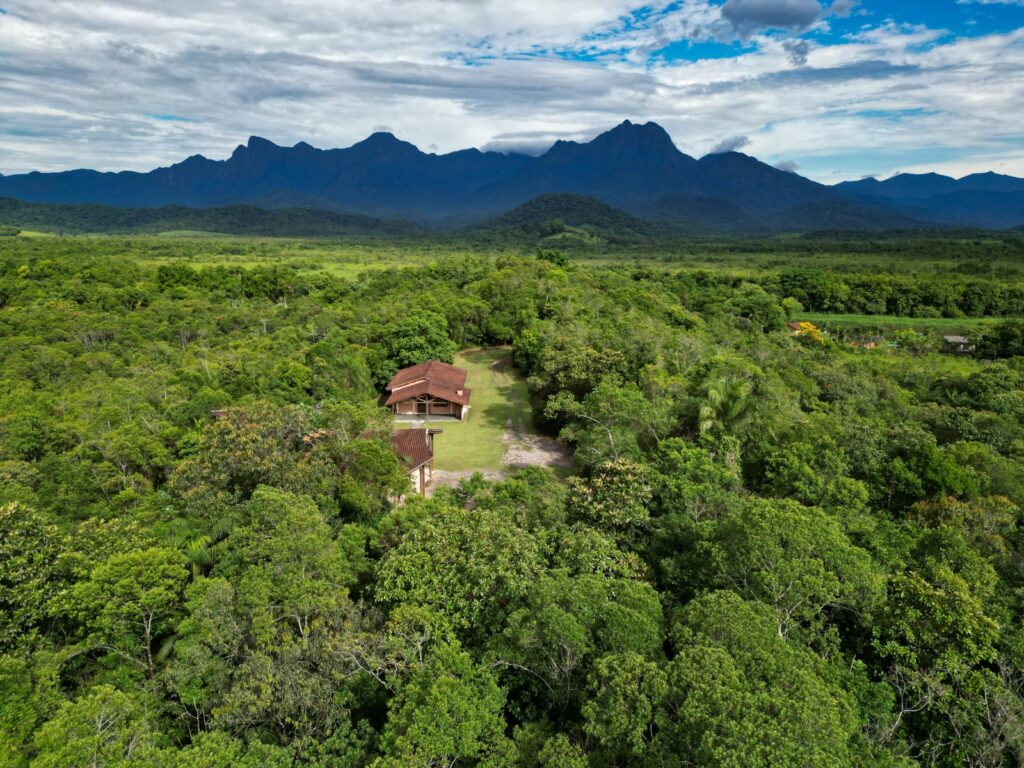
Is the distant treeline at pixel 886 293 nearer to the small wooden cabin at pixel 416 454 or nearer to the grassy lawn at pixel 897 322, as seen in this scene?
the grassy lawn at pixel 897 322

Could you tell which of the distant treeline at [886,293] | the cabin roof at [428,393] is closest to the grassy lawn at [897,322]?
the distant treeline at [886,293]

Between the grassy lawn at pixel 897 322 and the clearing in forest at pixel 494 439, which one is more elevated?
the grassy lawn at pixel 897 322

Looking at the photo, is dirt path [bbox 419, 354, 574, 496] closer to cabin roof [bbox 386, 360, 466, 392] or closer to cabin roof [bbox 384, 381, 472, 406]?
cabin roof [bbox 384, 381, 472, 406]

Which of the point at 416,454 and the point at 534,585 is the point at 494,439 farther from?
the point at 534,585

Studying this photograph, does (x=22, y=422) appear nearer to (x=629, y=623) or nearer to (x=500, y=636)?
(x=500, y=636)

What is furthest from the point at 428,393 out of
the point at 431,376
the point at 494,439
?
the point at 494,439

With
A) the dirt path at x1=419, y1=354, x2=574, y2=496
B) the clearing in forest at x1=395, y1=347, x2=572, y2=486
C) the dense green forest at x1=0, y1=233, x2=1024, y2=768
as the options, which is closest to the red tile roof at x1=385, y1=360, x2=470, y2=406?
the clearing in forest at x1=395, y1=347, x2=572, y2=486
